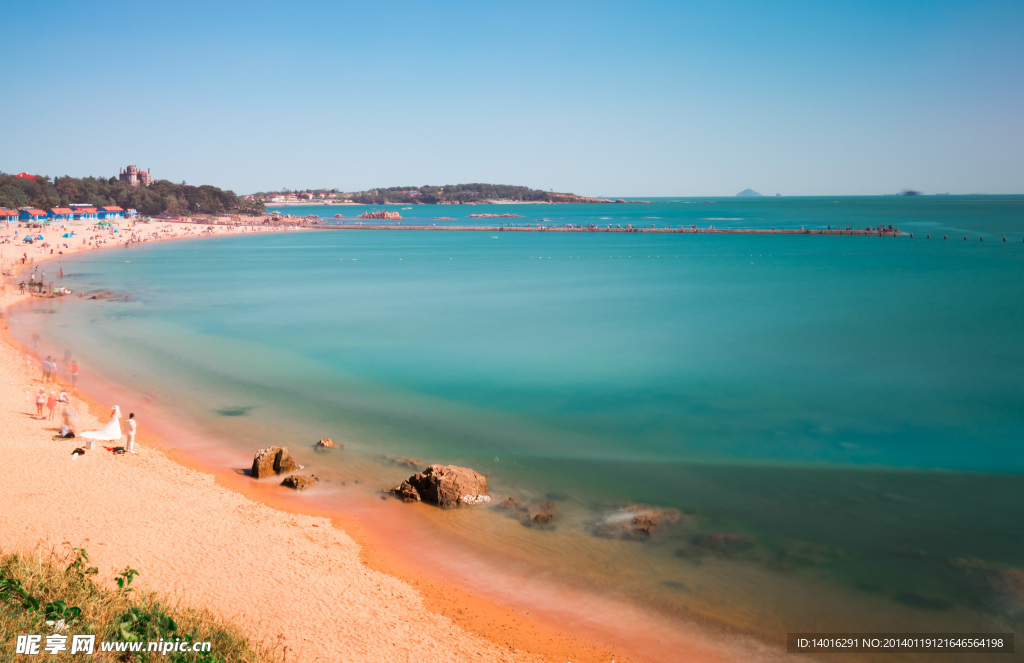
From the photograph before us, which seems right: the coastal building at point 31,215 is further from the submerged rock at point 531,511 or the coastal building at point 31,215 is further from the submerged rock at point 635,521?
the submerged rock at point 635,521

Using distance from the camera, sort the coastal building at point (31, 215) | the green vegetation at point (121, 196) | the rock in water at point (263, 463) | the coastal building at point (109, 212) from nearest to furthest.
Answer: the rock in water at point (263, 463) < the coastal building at point (31, 215) < the green vegetation at point (121, 196) < the coastal building at point (109, 212)

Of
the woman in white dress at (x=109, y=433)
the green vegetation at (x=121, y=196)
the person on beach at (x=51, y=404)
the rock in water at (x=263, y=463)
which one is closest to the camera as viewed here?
the rock in water at (x=263, y=463)

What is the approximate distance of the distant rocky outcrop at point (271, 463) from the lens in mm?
16953

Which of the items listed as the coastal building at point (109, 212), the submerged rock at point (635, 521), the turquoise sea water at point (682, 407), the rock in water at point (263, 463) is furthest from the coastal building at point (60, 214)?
the submerged rock at point (635, 521)

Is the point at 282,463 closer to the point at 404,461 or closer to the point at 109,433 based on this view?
the point at 404,461

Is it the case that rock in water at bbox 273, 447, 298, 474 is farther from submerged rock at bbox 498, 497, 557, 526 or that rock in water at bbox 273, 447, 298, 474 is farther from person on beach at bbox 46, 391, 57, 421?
person on beach at bbox 46, 391, 57, 421

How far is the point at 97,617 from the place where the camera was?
8.17m

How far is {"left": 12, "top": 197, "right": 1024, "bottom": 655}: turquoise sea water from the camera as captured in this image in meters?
13.3

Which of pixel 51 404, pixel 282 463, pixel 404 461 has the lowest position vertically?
pixel 404 461

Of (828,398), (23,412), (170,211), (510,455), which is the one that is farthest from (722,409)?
(170,211)

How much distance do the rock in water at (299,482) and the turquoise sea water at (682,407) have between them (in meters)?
0.92

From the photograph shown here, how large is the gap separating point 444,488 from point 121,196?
16508 centimetres

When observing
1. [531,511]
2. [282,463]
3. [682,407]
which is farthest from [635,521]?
[682,407]

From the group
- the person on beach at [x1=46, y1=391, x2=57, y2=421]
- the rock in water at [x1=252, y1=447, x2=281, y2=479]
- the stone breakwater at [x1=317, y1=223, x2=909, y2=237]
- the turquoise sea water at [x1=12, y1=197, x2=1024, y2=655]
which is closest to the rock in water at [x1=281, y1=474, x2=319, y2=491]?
the rock in water at [x1=252, y1=447, x2=281, y2=479]
